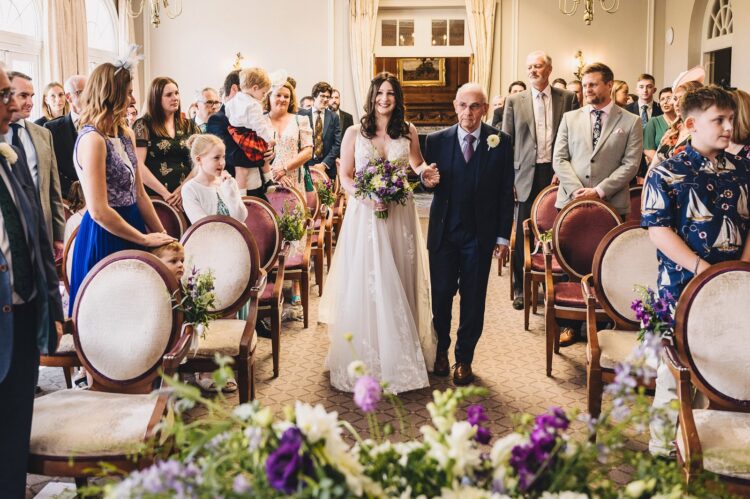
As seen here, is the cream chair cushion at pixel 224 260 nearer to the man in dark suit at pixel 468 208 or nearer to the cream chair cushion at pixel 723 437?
the man in dark suit at pixel 468 208

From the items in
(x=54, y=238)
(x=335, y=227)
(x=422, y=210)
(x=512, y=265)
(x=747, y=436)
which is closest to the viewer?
(x=747, y=436)

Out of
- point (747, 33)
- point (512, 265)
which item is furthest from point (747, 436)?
point (747, 33)

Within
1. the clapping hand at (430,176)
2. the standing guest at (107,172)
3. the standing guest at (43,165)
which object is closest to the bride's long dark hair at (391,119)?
the clapping hand at (430,176)

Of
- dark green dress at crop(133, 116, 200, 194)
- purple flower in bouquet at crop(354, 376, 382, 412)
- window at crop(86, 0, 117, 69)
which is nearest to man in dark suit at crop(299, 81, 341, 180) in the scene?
dark green dress at crop(133, 116, 200, 194)

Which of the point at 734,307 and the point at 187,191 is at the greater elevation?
the point at 187,191

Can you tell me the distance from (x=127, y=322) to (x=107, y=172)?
88cm

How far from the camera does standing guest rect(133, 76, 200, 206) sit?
542 centimetres

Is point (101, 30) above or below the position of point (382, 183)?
above

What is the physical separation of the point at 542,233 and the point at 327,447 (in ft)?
16.0

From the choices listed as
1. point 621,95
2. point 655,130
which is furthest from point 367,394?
point 621,95

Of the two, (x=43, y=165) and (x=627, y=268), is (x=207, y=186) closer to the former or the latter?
(x=43, y=165)

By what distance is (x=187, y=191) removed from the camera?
455 centimetres

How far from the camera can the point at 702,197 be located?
287cm

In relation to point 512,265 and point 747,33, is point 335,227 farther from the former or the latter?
point 747,33
